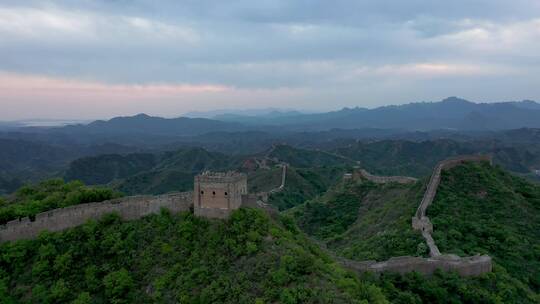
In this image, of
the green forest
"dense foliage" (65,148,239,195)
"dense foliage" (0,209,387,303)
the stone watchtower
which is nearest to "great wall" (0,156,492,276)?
the green forest

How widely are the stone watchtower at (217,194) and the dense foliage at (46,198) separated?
8048 millimetres

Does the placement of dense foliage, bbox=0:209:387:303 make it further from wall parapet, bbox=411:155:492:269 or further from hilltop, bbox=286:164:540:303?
wall parapet, bbox=411:155:492:269

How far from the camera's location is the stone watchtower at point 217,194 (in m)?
28.2

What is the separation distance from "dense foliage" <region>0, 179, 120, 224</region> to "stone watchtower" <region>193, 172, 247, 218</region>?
8.05 metres

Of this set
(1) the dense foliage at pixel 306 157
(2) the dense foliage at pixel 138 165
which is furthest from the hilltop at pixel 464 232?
(1) the dense foliage at pixel 306 157

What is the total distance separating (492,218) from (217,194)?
23.7 meters

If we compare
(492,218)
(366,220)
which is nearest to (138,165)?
(366,220)

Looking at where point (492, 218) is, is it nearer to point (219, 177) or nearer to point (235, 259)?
point (219, 177)

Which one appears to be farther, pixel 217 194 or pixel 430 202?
pixel 430 202

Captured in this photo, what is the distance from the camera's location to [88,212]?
101 ft

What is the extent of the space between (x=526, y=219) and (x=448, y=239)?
9.36m

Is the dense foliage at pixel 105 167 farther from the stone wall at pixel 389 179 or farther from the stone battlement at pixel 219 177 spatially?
the stone battlement at pixel 219 177

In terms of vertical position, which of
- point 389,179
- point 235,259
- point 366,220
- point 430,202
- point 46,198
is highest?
point 46,198

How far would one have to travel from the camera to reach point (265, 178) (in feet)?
329
